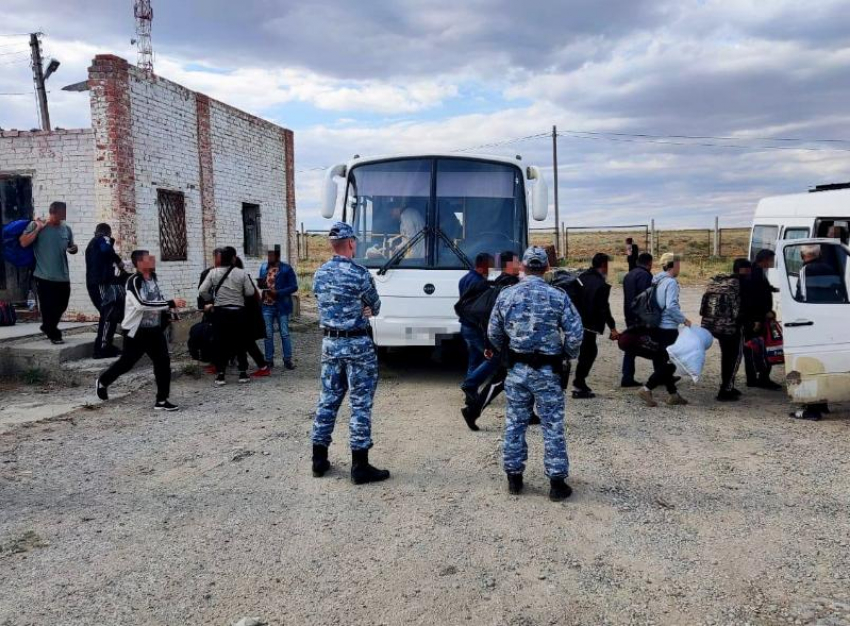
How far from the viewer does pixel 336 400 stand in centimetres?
480

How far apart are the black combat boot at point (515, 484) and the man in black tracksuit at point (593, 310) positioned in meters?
2.99

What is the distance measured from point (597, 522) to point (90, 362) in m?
7.07

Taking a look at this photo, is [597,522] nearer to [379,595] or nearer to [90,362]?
[379,595]

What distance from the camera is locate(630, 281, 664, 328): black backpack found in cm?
696

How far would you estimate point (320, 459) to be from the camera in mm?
4914

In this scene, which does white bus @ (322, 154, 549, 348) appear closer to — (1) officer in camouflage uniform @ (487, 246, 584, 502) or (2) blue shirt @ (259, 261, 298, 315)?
(2) blue shirt @ (259, 261, 298, 315)

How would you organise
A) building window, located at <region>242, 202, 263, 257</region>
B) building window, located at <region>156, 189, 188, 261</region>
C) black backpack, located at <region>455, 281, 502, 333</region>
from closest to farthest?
black backpack, located at <region>455, 281, 502, 333</region>, building window, located at <region>156, 189, 188, 261</region>, building window, located at <region>242, 202, 263, 257</region>

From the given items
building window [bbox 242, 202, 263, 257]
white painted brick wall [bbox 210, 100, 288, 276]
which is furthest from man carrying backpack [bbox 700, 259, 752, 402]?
building window [bbox 242, 202, 263, 257]

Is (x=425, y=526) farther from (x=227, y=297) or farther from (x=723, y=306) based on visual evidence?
(x=227, y=297)

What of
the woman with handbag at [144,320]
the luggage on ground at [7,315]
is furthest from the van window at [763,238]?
the luggage on ground at [7,315]

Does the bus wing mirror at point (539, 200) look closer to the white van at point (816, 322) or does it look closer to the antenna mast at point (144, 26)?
the white van at point (816, 322)

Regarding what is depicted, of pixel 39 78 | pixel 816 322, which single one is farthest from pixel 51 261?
pixel 39 78

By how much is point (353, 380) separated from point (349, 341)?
275mm

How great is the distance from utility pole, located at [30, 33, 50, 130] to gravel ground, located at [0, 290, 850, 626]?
20.3 meters
